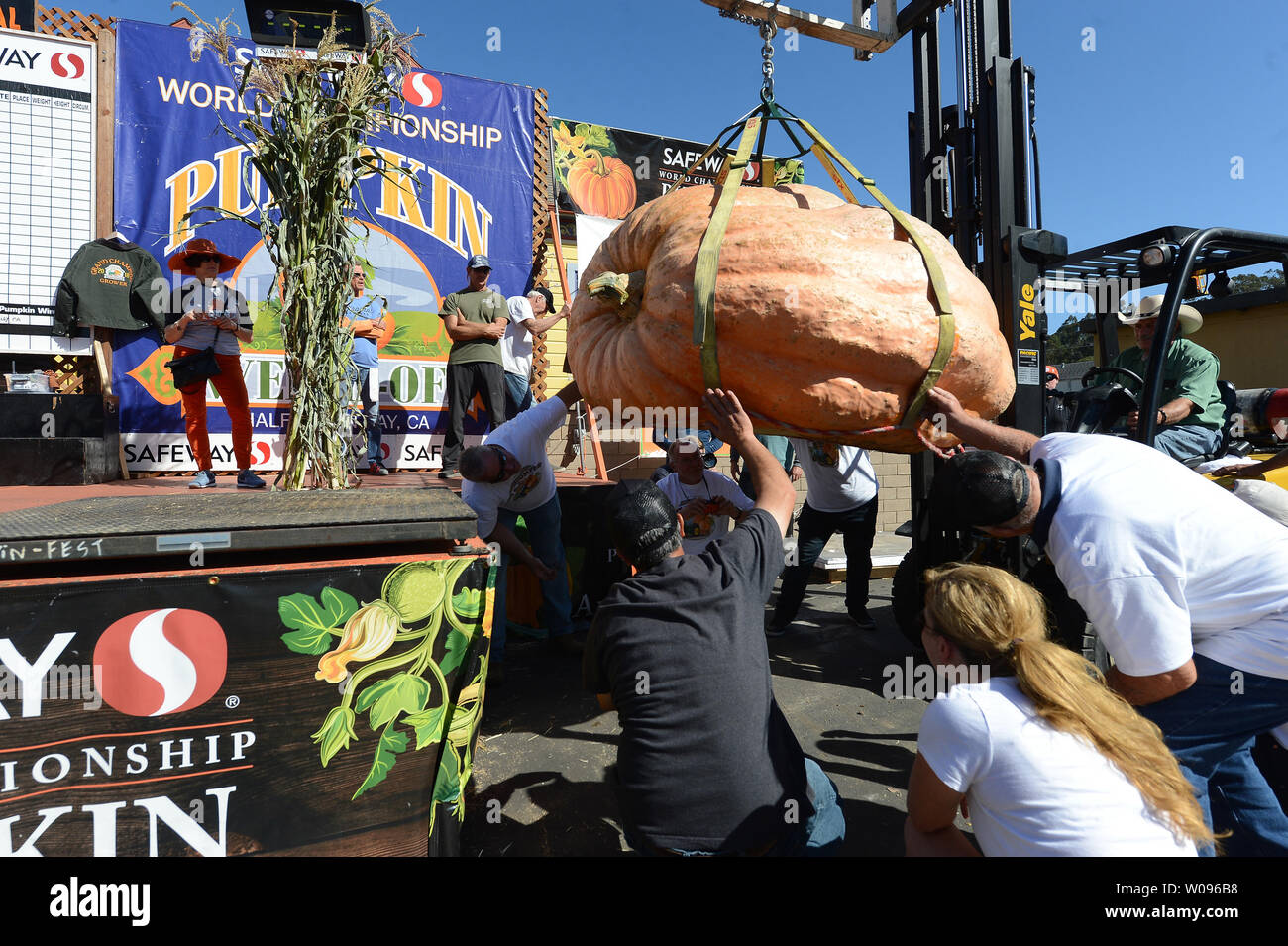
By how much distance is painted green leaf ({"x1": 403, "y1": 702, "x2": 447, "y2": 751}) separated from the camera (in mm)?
2033

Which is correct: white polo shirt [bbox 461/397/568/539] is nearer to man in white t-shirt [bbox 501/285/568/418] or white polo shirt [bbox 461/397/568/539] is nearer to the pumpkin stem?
the pumpkin stem

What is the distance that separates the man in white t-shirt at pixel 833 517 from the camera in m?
4.74

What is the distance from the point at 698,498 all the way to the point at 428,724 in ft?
8.08

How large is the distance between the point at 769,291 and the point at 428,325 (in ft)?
20.0

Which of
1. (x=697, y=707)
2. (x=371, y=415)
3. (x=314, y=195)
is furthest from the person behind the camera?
(x=371, y=415)

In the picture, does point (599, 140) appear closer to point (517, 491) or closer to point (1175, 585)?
point (517, 491)

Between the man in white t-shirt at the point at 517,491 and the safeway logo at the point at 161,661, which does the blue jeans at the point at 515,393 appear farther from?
the safeway logo at the point at 161,661

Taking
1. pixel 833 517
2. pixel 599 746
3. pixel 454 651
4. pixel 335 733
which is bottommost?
pixel 599 746

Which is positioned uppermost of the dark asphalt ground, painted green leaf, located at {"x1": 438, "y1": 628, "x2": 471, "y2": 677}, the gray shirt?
the gray shirt


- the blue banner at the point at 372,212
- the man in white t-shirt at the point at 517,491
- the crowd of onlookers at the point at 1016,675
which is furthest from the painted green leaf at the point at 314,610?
the blue banner at the point at 372,212

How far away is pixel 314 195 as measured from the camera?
137 inches

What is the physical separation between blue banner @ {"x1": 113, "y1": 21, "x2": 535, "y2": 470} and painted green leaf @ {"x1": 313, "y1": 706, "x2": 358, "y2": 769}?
468cm

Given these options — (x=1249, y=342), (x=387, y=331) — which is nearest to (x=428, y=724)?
(x=387, y=331)

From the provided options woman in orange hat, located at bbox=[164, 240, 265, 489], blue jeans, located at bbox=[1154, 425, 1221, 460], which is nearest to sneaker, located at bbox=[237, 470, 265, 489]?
woman in orange hat, located at bbox=[164, 240, 265, 489]
